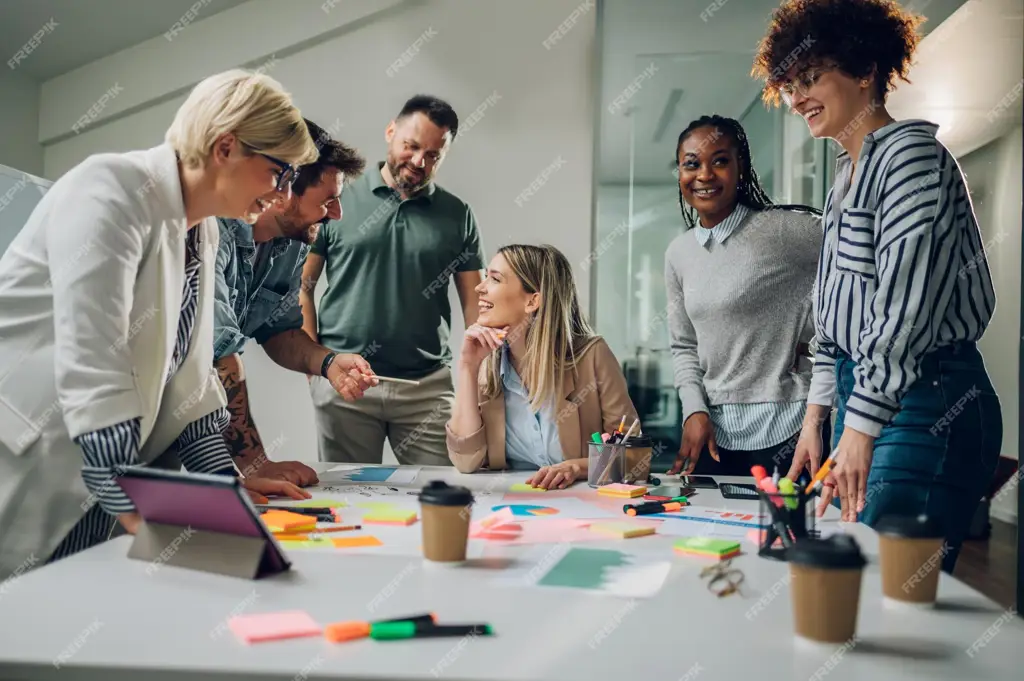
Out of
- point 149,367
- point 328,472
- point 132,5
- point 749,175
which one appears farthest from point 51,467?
point 132,5

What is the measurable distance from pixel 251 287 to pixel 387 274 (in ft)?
2.90

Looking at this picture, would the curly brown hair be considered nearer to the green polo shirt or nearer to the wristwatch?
the wristwatch

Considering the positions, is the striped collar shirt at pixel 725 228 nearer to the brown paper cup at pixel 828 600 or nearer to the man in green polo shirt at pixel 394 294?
the man in green polo shirt at pixel 394 294

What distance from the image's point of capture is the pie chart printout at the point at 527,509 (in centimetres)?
154

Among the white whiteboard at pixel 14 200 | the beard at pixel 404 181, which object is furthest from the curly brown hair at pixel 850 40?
the white whiteboard at pixel 14 200

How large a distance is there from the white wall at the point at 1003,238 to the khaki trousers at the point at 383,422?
2.57 meters

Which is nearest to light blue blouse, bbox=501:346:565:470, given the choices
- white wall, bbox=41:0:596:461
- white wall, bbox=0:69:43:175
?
white wall, bbox=41:0:596:461

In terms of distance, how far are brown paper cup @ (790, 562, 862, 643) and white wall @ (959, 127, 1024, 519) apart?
3458mm

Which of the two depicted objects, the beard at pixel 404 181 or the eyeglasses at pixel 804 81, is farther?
the beard at pixel 404 181

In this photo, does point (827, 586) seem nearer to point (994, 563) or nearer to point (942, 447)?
point (942, 447)

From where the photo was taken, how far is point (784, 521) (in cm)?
120

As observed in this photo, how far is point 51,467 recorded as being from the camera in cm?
132

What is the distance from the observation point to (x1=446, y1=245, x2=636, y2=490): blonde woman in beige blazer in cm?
219

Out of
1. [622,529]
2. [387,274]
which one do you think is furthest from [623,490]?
[387,274]
